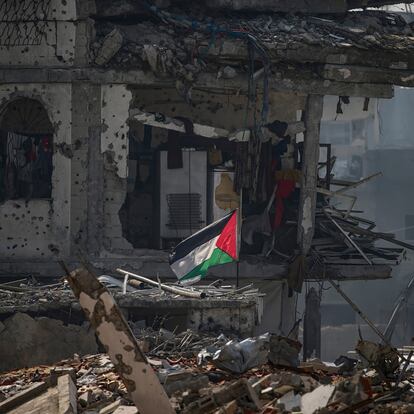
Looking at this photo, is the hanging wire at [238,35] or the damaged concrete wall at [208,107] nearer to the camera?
the hanging wire at [238,35]

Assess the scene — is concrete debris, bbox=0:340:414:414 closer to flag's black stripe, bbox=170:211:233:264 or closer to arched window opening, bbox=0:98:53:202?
flag's black stripe, bbox=170:211:233:264

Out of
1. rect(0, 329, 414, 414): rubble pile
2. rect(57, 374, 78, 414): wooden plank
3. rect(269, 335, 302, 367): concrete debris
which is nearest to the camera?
rect(0, 329, 414, 414): rubble pile

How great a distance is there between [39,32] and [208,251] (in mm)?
9133

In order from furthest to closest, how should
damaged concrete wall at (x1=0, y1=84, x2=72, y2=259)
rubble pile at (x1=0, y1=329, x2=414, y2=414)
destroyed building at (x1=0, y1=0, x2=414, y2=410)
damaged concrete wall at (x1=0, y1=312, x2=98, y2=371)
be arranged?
damaged concrete wall at (x1=0, y1=84, x2=72, y2=259), destroyed building at (x1=0, y1=0, x2=414, y2=410), damaged concrete wall at (x1=0, y1=312, x2=98, y2=371), rubble pile at (x1=0, y1=329, x2=414, y2=414)

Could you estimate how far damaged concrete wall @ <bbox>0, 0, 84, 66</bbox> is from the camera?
2702cm

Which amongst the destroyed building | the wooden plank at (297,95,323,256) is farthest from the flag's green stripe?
the wooden plank at (297,95,323,256)

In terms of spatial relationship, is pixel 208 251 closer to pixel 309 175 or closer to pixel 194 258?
pixel 194 258

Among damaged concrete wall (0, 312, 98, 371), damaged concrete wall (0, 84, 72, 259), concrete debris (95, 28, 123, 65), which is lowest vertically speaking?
damaged concrete wall (0, 312, 98, 371)

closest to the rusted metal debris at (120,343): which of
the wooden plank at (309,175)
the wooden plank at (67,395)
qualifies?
the wooden plank at (67,395)

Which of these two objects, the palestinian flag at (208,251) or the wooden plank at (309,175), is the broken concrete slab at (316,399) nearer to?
the palestinian flag at (208,251)

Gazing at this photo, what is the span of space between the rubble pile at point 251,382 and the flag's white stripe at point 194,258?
4.01 metres

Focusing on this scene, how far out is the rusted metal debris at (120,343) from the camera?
1126 centimetres

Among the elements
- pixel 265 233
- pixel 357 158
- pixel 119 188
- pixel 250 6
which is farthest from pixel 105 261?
pixel 357 158

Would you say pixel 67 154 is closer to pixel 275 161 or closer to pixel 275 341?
pixel 275 161
